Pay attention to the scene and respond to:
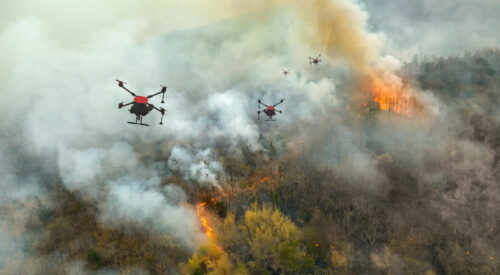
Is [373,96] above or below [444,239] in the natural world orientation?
above

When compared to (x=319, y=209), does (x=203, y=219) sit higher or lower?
lower

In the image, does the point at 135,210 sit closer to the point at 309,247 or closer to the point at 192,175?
the point at 192,175

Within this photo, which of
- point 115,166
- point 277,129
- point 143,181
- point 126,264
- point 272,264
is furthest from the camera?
point 277,129

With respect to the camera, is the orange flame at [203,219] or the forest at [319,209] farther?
the orange flame at [203,219]

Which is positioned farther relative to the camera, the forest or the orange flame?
the orange flame

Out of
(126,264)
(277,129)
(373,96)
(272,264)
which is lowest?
(126,264)

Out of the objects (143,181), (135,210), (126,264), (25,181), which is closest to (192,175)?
(143,181)

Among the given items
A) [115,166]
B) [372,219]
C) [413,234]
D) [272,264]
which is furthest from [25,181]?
[413,234]

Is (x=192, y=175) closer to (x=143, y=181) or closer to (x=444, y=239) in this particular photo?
(x=143, y=181)

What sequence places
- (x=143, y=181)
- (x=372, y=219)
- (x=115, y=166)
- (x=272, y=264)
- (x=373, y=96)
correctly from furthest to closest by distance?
(x=373, y=96)
(x=115, y=166)
(x=143, y=181)
(x=372, y=219)
(x=272, y=264)

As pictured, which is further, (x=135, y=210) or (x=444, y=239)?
(x=135, y=210)
